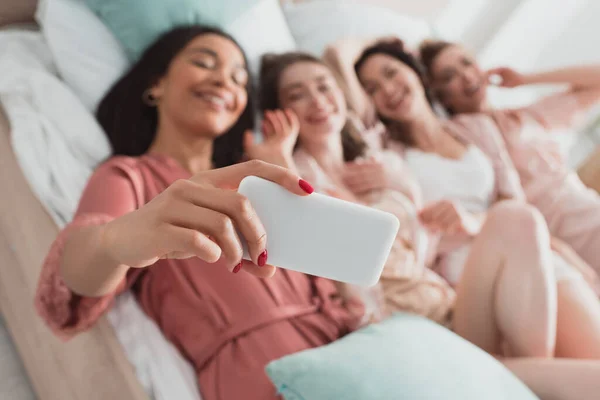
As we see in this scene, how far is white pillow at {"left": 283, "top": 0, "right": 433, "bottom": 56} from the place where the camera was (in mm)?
1334

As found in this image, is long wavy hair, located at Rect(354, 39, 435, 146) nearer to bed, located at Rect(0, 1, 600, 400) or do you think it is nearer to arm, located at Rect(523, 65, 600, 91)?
arm, located at Rect(523, 65, 600, 91)

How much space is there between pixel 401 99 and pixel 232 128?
1.56 feet

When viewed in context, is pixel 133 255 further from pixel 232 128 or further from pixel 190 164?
pixel 232 128

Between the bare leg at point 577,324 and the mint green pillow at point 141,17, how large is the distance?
2.89ft

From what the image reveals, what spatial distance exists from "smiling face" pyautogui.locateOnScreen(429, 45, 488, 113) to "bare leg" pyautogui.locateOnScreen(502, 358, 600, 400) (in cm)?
92

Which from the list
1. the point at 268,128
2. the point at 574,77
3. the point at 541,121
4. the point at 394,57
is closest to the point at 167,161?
the point at 268,128

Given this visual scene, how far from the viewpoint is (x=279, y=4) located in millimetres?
1376

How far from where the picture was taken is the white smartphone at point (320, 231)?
1.36ft

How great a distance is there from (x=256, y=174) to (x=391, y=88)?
35.9 inches

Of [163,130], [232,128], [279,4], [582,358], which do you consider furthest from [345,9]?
[582,358]

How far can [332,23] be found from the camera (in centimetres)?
136

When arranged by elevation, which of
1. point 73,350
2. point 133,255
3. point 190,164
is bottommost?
point 73,350

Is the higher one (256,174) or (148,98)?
(256,174)

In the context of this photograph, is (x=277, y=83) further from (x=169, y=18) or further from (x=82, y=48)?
(x=82, y=48)
